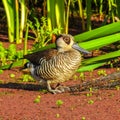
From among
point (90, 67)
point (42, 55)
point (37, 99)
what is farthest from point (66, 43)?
point (37, 99)

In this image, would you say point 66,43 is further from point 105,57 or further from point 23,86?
point 23,86

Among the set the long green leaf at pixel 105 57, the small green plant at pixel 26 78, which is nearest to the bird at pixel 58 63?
the long green leaf at pixel 105 57

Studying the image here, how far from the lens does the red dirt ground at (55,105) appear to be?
619 centimetres

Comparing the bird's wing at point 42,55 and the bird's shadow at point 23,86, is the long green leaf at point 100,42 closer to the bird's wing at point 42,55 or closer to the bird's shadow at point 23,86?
the bird's wing at point 42,55

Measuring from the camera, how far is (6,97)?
7.31 metres

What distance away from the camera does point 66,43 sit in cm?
782

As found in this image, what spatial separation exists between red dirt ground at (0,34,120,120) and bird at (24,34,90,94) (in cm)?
21

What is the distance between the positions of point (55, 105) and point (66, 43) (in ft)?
4.32

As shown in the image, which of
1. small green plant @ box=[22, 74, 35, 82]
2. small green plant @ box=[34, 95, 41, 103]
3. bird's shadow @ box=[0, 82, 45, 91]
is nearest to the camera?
small green plant @ box=[34, 95, 41, 103]

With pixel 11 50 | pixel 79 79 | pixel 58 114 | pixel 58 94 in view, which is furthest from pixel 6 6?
pixel 58 114

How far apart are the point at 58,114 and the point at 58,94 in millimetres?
1370

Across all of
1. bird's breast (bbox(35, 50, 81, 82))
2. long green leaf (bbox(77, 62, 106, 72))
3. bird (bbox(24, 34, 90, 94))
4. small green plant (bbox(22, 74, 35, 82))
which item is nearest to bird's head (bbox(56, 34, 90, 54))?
bird (bbox(24, 34, 90, 94))

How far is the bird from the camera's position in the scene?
24.8ft

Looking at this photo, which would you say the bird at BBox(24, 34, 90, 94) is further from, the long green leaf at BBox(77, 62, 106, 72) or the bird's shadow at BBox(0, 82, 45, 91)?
the long green leaf at BBox(77, 62, 106, 72)
